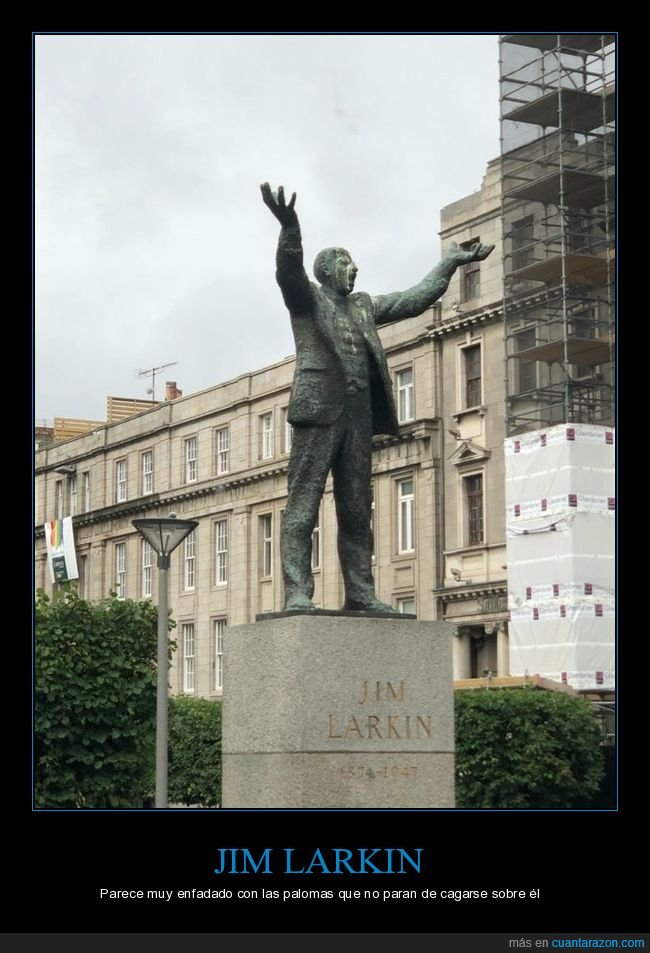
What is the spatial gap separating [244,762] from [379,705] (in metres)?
1.12

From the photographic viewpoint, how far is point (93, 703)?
971 inches

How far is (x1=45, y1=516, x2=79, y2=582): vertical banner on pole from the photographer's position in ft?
234

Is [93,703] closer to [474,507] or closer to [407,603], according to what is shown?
[474,507]

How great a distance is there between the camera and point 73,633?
25.8 m

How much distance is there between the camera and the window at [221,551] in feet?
208

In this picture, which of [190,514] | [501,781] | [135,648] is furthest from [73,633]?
[190,514]

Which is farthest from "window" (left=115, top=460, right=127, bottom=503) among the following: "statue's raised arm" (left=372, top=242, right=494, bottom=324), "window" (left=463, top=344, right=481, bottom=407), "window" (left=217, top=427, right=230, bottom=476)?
"statue's raised arm" (left=372, top=242, right=494, bottom=324)

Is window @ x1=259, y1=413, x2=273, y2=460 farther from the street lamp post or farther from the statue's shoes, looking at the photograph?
the statue's shoes

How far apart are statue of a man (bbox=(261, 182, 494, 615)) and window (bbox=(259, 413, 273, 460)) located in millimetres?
47256

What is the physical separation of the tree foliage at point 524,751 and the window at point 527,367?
12796mm

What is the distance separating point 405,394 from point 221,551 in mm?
13277

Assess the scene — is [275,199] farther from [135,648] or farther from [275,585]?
[275,585]

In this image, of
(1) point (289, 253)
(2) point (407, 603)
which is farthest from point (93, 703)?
(2) point (407, 603)

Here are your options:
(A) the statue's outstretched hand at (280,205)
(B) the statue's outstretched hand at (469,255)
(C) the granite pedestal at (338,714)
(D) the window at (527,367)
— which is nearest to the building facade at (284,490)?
(D) the window at (527,367)
